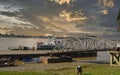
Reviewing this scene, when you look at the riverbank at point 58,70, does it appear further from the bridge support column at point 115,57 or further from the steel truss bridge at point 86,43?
the steel truss bridge at point 86,43

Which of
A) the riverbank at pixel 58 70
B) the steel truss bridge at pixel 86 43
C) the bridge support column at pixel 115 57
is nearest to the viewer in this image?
the riverbank at pixel 58 70

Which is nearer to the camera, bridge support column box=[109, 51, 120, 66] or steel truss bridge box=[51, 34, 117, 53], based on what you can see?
bridge support column box=[109, 51, 120, 66]

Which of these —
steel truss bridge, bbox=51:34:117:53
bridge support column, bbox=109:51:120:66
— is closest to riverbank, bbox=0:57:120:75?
bridge support column, bbox=109:51:120:66

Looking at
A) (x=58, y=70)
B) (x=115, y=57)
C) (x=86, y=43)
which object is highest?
(x=86, y=43)

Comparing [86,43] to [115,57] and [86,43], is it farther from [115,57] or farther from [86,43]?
[115,57]

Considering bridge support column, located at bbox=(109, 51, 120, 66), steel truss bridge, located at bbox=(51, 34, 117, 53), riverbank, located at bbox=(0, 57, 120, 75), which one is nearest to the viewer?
riverbank, located at bbox=(0, 57, 120, 75)

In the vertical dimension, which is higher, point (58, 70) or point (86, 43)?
point (86, 43)

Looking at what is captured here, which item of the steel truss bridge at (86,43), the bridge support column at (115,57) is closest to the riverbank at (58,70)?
the bridge support column at (115,57)

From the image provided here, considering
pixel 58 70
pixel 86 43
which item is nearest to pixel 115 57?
pixel 58 70

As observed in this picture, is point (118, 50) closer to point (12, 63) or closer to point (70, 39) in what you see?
point (12, 63)

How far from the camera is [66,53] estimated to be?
358 ft

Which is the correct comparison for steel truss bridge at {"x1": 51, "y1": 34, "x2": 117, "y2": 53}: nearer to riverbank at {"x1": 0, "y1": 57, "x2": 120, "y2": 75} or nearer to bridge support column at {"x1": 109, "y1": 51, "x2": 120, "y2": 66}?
bridge support column at {"x1": 109, "y1": 51, "x2": 120, "y2": 66}

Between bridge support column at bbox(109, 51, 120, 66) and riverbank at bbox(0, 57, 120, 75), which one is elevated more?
bridge support column at bbox(109, 51, 120, 66)

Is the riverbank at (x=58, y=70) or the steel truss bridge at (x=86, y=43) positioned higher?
the steel truss bridge at (x=86, y=43)
